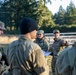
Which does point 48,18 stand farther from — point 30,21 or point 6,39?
point 30,21

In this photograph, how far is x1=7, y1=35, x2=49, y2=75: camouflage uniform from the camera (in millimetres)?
4145

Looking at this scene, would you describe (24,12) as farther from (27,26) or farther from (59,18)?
(27,26)

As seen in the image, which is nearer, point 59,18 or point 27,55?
point 27,55

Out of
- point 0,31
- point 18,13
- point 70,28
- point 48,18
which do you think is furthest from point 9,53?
point 48,18

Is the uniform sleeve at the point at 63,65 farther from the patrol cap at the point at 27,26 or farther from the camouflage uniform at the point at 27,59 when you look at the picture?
the patrol cap at the point at 27,26

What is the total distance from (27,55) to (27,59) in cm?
5

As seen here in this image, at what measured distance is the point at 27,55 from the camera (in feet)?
13.6

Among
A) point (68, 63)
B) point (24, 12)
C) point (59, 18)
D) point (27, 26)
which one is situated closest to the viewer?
point (68, 63)

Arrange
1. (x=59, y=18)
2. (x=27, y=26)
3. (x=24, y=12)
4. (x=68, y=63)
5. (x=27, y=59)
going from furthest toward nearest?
(x=59, y=18) < (x=24, y=12) < (x=27, y=26) < (x=27, y=59) < (x=68, y=63)

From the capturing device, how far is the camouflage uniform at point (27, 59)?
4.14 meters

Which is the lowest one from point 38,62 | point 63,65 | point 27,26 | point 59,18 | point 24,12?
point 59,18

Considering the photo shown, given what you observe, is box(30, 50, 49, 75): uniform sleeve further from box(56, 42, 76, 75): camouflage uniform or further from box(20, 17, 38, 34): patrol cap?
box(56, 42, 76, 75): camouflage uniform

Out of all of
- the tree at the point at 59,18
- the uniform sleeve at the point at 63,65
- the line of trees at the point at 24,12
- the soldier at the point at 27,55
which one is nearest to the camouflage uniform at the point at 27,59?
the soldier at the point at 27,55

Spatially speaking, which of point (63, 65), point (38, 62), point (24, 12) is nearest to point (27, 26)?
point (38, 62)
